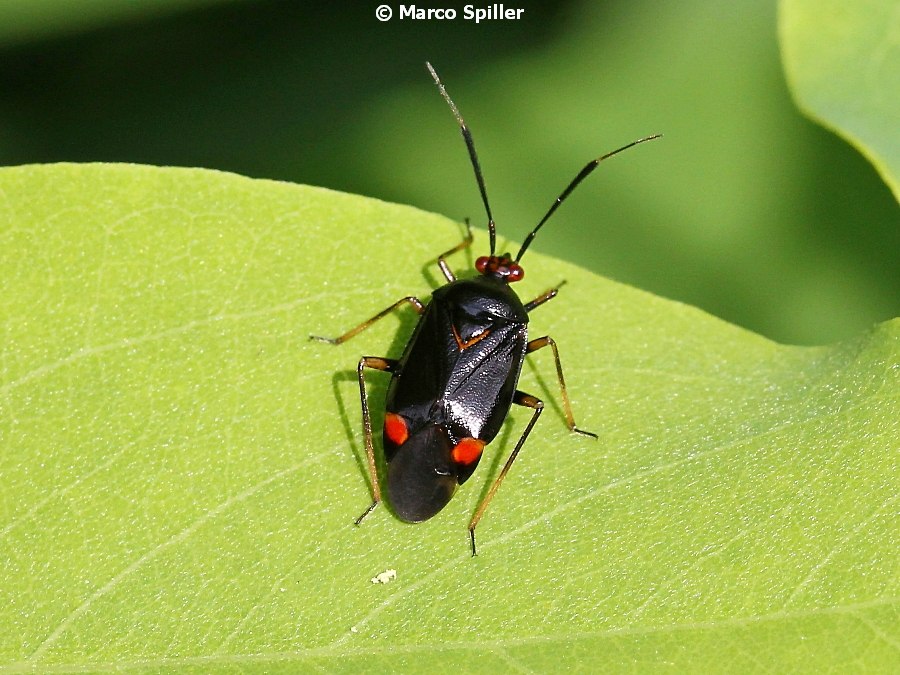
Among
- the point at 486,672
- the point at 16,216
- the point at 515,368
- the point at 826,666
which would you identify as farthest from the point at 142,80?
the point at 826,666

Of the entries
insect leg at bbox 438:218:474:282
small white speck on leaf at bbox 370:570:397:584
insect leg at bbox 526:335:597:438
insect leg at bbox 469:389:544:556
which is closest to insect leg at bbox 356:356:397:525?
small white speck on leaf at bbox 370:570:397:584

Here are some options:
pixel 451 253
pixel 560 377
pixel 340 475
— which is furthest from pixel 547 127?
pixel 340 475

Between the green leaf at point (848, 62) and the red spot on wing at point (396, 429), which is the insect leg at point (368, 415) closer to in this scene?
the red spot on wing at point (396, 429)

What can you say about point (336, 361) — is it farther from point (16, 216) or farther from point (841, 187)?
point (841, 187)

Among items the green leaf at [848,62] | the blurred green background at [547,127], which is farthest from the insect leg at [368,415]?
the blurred green background at [547,127]

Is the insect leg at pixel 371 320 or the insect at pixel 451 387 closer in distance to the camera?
the insect at pixel 451 387

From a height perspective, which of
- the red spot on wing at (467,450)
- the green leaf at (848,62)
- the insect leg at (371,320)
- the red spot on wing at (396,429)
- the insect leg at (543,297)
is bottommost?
the red spot on wing at (467,450)
